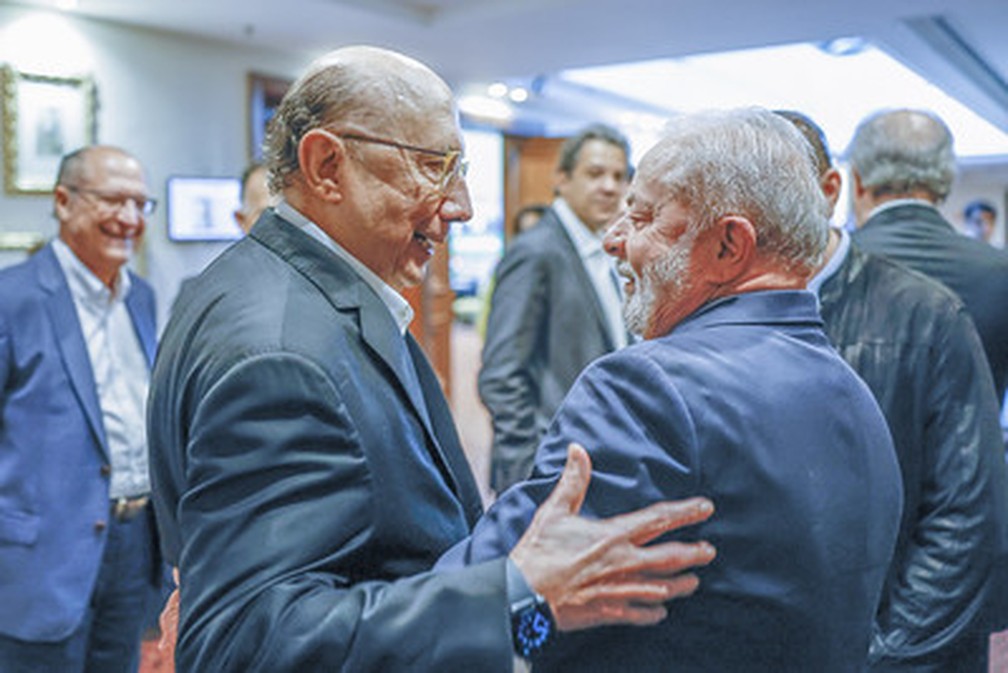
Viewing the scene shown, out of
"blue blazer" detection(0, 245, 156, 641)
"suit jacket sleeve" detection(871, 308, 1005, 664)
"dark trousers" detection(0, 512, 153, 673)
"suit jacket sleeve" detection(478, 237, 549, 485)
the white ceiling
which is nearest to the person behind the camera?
"suit jacket sleeve" detection(871, 308, 1005, 664)

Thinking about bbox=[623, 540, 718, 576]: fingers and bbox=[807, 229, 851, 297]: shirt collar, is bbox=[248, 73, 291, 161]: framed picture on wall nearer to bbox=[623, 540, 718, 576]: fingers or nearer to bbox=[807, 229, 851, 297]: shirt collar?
bbox=[807, 229, 851, 297]: shirt collar

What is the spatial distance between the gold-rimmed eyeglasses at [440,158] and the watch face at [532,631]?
0.59 m

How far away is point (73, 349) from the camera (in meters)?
2.31

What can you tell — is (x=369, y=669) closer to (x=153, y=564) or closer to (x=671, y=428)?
(x=671, y=428)

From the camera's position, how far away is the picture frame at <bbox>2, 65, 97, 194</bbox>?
4836mm

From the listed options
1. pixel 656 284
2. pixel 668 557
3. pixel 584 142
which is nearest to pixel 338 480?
pixel 668 557

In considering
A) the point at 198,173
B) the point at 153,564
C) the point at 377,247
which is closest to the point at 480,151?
the point at 198,173

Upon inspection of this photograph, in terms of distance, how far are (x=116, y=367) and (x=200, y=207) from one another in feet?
11.4

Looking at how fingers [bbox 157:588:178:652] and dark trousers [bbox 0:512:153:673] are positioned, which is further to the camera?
dark trousers [bbox 0:512:153:673]

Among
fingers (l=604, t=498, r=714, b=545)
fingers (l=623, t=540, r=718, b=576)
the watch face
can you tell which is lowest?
the watch face

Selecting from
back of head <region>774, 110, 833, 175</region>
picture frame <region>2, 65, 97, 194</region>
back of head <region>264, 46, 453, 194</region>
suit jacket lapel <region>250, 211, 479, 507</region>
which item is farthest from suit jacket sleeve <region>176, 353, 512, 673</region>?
picture frame <region>2, 65, 97, 194</region>

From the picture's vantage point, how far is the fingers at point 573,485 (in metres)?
0.95

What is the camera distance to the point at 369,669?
3.04ft

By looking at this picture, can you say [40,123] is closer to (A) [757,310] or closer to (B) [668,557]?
(A) [757,310]
